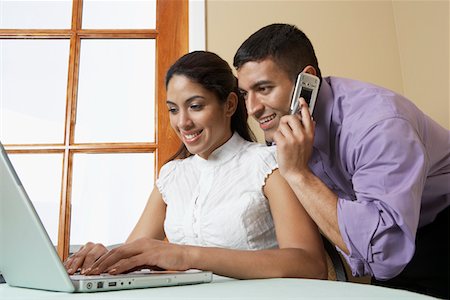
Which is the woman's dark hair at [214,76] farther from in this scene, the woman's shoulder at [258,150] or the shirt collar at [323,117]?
the shirt collar at [323,117]

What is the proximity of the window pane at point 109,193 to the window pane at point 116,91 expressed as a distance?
97 millimetres

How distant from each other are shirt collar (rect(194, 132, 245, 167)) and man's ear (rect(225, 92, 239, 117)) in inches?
3.0

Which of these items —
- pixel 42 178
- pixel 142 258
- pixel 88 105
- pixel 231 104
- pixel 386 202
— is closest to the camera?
pixel 142 258

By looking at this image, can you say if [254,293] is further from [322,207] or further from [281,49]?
[281,49]

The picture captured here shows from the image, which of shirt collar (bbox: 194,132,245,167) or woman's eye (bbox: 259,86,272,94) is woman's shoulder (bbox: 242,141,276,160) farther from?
woman's eye (bbox: 259,86,272,94)

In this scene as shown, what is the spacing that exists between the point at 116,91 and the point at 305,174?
1.19 meters

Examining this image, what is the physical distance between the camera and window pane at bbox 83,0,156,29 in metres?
2.05

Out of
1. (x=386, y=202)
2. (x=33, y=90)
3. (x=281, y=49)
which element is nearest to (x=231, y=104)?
(x=281, y=49)

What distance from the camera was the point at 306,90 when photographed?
1.15 metres

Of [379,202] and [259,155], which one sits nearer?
[379,202]

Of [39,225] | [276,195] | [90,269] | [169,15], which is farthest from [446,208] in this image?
[169,15]

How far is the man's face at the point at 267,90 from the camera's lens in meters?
1.22

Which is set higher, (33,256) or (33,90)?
(33,90)

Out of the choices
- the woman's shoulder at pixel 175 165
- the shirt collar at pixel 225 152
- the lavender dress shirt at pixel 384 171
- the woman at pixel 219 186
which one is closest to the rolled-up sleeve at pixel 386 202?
the lavender dress shirt at pixel 384 171
